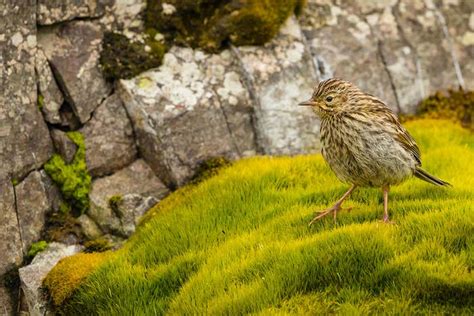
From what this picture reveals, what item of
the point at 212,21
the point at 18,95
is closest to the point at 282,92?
the point at 212,21

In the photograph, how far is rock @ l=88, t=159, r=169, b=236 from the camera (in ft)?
31.2

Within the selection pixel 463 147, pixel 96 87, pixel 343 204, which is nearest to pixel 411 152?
pixel 343 204

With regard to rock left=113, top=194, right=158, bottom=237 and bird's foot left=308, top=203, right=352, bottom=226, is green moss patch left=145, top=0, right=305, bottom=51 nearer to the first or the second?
rock left=113, top=194, right=158, bottom=237

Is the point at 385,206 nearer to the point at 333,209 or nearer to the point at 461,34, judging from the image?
the point at 333,209

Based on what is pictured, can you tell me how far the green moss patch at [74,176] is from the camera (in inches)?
368

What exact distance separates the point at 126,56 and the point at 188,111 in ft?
3.40

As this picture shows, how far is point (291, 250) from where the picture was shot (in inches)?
283

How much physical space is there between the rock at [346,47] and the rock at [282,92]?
486 millimetres

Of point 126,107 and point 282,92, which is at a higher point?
point 126,107

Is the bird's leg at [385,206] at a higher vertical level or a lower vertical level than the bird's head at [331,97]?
lower

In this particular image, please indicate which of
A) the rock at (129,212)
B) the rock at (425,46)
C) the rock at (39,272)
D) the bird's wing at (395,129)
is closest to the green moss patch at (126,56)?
the rock at (129,212)

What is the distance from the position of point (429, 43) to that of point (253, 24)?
305 cm

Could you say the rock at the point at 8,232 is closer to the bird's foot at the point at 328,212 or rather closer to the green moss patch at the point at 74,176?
the green moss patch at the point at 74,176

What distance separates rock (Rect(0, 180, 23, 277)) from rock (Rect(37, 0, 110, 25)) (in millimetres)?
2038
